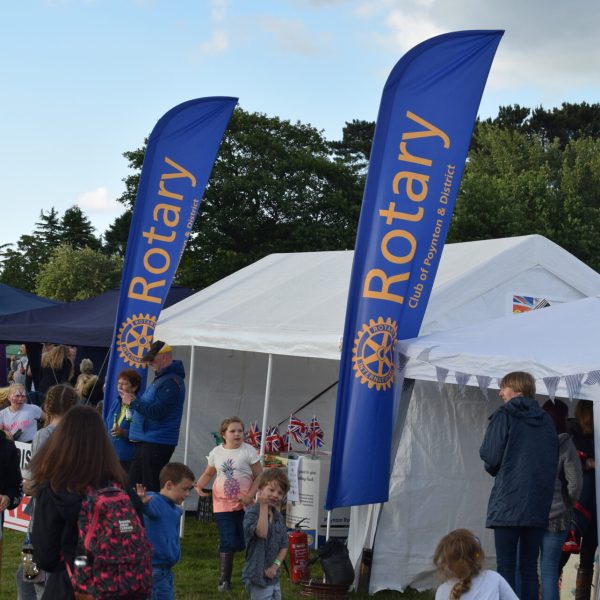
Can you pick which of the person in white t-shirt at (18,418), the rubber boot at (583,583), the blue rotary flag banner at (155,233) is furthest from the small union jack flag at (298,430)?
the rubber boot at (583,583)

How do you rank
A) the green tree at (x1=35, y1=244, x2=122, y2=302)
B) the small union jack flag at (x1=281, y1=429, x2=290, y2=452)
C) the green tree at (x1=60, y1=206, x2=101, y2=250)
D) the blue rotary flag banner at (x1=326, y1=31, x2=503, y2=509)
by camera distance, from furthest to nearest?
1. the green tree at (x1=60, y1=206, x2=101, y2=250)
2. the green tree at (x1=35, y1=244, x2=122, y2=302)
3. the small union jack flag at (x1=281, y1=429, x2=290, y2=452)
4. the blue rotary flag banner at (x1=326, y1=31, x2=503, y2=509)

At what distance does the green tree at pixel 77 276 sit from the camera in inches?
1959

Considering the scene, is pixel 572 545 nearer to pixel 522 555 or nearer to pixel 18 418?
pixel 522 555

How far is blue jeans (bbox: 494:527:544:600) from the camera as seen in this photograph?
19.0 feet

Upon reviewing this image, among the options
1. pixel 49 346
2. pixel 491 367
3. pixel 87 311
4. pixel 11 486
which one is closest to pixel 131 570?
pixel 11 486

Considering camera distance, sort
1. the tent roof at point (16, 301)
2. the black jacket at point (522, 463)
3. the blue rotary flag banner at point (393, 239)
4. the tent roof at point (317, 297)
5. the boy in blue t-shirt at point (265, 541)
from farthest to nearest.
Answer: the tent roof at point (16, 301) → the tent roof at point (317, 297) → the blue rotary flag banner at point (393, 239) → the boy in blue t-shirt at point (265, 541) → the black jacket at point (522, 463)

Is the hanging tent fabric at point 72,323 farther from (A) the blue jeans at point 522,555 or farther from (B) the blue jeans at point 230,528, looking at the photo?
(A) the blue jeans at point 522,555

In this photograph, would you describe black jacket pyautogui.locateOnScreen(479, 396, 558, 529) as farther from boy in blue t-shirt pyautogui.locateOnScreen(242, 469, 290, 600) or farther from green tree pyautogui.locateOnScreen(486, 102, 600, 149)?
green tree pyautogui.locateOnScreen(486, 102, 600, 149)

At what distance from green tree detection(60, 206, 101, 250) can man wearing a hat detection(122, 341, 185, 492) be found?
6305cm

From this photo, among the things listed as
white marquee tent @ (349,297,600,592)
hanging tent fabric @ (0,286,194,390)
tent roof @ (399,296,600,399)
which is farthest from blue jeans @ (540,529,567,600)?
hanging tent fabric @ (0,286,194,390)

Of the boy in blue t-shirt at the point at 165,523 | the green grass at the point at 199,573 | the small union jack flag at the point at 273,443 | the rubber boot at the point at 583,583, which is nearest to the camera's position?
the boy in blue t-shirt at the point at 165,523

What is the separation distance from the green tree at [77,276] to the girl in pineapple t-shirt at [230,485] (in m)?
42.4

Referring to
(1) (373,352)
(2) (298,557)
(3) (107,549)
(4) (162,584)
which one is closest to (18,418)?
(2) (298,557)

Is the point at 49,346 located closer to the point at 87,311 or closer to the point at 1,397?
the point at 87,311
